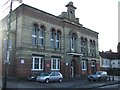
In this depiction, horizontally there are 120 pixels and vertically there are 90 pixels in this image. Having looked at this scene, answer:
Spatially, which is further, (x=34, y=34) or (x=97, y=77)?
(x=97, y=77)

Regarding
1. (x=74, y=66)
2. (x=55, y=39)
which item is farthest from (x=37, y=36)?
(x=74, y=66)

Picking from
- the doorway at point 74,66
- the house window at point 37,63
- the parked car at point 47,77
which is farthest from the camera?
the doorway at point 74,66

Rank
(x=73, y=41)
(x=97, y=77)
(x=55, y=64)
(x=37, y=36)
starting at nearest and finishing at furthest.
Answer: (x=37, y=36) → (x=97, y=77) → (x=55, y=64) → (x=73, y=41)

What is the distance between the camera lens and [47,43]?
3225 cm

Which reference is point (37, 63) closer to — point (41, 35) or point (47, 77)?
point (41, 35)

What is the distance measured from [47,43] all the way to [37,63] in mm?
3870

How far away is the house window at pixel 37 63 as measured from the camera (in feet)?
98.4

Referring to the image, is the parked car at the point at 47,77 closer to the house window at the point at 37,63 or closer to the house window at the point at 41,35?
the house window at the point at 37,63

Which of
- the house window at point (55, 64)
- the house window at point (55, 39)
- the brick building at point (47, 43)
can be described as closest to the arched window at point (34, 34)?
the brick building at point (47, 43)

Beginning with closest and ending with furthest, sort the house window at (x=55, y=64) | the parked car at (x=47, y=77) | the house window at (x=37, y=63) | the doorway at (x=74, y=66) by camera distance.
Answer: the parked car at (x=47, y=77)
the house window at (x=37, y=63)
the house window at (x=55, y=64)
the doorway at (x=74, y=66)

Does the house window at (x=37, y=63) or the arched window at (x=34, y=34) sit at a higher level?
the arched window at (x=34, y=34)

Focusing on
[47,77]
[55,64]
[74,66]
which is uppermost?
[55,64]

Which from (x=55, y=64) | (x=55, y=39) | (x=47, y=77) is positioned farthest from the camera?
(x=55, y=39)

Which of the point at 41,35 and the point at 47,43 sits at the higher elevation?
the point at 41,35
